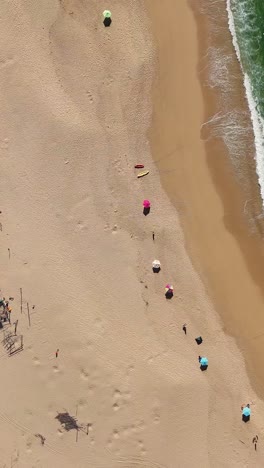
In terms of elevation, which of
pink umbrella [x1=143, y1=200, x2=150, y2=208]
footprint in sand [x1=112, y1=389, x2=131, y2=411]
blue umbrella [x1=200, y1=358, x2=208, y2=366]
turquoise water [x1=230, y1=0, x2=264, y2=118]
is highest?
turquoise water [x1=230, y1=0, x2=264, y2=118]

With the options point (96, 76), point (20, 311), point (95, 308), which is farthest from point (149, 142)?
point (20, 311)

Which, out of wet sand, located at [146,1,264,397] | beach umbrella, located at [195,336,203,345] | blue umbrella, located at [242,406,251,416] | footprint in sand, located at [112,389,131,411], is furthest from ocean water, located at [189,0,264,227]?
footprint in sand, located at [112,389,131,411]

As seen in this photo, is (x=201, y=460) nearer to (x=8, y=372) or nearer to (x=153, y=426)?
(x=153, y=426)

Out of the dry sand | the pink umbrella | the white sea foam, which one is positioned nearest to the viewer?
the dry sand

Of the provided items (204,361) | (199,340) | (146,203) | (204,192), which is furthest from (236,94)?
(204,361)

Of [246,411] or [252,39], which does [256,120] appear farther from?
[246,411]

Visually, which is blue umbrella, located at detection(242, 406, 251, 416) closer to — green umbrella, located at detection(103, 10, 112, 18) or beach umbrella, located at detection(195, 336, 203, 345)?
beach umbrella, located at detection(195, 336, 203, 345)
